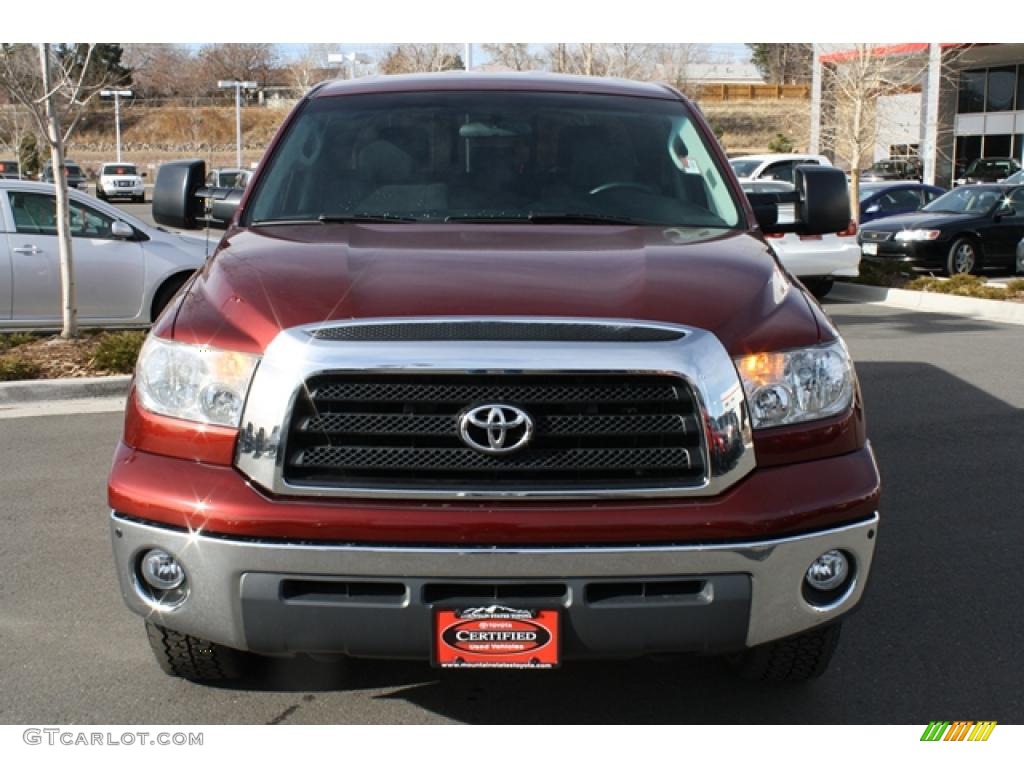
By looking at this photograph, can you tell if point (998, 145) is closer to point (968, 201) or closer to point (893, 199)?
point (893, 199)

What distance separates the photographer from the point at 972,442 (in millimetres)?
7203

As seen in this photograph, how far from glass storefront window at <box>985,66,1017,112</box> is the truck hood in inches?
1654

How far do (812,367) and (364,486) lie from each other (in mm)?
1246

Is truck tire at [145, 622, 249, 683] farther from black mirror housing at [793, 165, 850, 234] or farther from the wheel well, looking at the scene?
the wheel well

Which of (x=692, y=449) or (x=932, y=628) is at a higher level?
(x=692, y=449)

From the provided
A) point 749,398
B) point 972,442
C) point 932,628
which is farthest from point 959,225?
point 749,398

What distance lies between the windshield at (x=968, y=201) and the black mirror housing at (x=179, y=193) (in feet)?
50.9

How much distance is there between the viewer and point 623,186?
182 inches

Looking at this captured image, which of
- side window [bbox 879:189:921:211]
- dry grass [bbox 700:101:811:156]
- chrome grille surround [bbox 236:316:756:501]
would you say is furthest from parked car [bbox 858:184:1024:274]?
dry grass [bbox 700:101:811:156]

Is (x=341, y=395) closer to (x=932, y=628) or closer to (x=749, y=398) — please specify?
(x=749, y=398)

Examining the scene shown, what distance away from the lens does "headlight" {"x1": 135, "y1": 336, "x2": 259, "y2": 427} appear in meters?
3.20

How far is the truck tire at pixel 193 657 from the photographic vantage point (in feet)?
11.8
